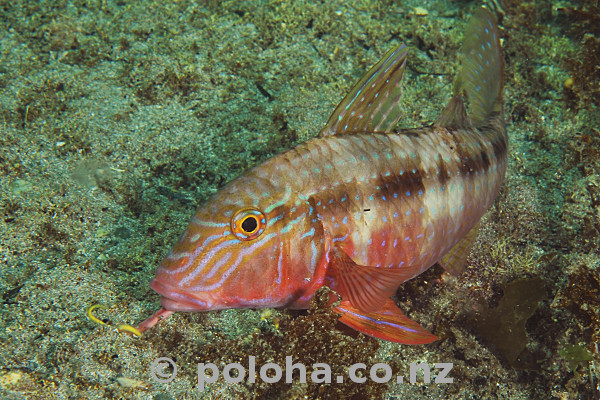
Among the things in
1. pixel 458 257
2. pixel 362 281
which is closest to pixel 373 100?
pixel 362 281

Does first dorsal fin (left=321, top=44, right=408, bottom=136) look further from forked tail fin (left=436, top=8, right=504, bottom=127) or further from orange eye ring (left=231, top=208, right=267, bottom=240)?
forked tail fin (left=436, top=8, right=504, bottom=127)

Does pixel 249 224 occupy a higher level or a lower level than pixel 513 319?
higher

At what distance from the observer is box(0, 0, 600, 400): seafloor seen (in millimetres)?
2779

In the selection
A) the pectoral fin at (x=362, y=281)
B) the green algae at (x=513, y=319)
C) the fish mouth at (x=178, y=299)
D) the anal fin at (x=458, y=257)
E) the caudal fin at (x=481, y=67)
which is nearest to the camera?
the fish mouth at (x=178, y=299)

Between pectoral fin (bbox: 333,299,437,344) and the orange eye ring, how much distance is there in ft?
2.44

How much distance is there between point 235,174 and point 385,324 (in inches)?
82.2

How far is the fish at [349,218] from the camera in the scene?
7.35ft

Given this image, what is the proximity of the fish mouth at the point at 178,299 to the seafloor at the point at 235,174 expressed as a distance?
69cm

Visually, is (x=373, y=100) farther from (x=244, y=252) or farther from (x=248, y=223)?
(x=244, y=252)

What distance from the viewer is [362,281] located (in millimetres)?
2422

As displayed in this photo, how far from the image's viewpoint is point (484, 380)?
10.3ft

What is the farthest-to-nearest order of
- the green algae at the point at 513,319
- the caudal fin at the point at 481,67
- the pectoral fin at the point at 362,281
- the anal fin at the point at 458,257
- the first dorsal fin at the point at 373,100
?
1. the caudal fin at the point at 481,67
2. the anal fin at the point at 458,257
3. the green algae at the point at 513,319
4. the first dorsal fin at the point at 373,100
5. the pectoral fin at the point at 362,281

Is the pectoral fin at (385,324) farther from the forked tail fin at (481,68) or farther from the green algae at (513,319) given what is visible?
the forked tail fin at (481,68)

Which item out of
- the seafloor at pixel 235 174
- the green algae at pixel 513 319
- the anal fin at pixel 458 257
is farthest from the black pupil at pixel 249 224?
the green algae at pixel 513 319
